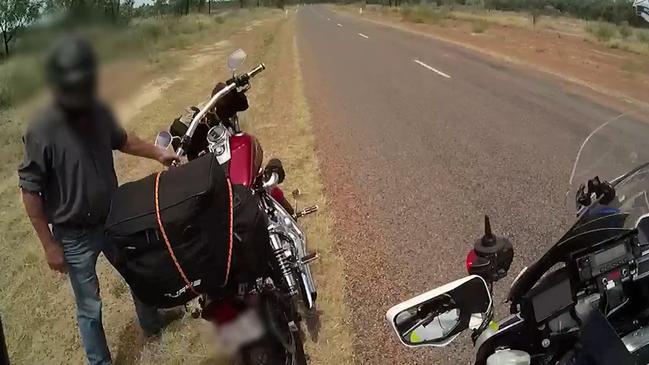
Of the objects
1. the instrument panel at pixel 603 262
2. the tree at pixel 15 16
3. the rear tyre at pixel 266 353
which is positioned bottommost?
the rear tyre at pixel 266 353

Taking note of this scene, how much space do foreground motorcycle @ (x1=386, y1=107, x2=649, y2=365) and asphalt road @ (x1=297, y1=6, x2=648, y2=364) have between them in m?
1.60

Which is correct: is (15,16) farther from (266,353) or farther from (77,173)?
(266,353)

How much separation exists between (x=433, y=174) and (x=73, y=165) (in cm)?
449

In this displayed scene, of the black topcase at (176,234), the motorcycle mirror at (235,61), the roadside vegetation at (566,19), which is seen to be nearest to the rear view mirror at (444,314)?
the black topcase at (176,234)

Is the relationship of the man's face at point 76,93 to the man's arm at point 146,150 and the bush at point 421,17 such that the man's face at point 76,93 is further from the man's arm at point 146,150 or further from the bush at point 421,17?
the bush at point 421,17

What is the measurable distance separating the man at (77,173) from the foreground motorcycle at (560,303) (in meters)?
1.48

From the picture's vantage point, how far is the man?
2.39 metres

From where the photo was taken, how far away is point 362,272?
4660mm

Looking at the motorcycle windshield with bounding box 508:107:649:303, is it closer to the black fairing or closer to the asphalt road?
the black fairing

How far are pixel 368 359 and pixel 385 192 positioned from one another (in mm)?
2974

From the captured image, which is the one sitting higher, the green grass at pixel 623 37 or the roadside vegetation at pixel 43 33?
the roadside vegetation at pixel 43 33

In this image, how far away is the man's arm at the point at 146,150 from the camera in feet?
11.3

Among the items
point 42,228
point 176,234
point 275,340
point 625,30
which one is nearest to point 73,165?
point 42,228

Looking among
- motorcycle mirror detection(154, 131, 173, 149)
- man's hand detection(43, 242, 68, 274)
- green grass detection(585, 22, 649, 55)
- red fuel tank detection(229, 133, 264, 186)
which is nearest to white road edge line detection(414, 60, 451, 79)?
green grass detection(585, 22, 649, 55)
